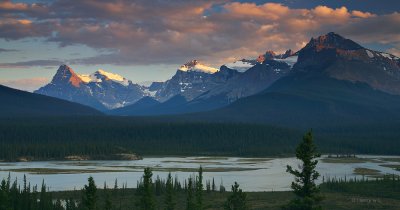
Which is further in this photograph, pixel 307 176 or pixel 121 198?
pixel 121 198

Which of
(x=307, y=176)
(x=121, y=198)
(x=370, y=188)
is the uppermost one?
(x=307, y=176)

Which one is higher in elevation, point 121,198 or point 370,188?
point 370,188

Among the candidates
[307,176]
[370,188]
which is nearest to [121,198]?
[370,188]

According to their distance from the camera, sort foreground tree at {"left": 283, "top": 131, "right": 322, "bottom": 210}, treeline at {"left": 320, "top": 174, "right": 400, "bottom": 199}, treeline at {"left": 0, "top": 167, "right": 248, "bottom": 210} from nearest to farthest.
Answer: foreground tree at {"left": 283, "top": 131, "right": 322, "bottom": 210}, treeline at {"left": 0, "top": 167, "right": 248, "bottom": 210}, treeline at {"left": 320, "top": 174, "right": 400, "bottom": 199}

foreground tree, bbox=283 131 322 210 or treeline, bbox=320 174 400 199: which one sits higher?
foreground tree, bbox=283 131 322 210

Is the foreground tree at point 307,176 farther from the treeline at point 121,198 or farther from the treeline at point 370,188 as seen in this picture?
the treeline at point 370,188

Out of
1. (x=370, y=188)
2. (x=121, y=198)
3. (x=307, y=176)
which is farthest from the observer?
(x=370, y=188)

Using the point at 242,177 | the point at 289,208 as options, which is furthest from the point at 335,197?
the point at 289,208

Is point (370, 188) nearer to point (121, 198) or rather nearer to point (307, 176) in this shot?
point (121, 198)

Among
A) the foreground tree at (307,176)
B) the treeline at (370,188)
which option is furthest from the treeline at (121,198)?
the treeline at (370,188)

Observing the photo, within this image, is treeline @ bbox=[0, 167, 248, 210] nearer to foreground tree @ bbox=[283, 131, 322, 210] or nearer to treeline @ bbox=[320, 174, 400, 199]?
foreground tree @ bbox=[283, 131, 322, 210]

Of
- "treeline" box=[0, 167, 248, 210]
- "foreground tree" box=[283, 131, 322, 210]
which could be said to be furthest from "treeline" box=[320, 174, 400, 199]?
"foreground tree" box=[283, 131, 322, 210]

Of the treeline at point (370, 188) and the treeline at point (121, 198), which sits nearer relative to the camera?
the treeline at point (121, 198)

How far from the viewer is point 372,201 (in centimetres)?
13450
